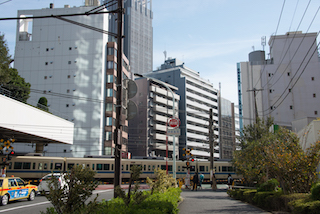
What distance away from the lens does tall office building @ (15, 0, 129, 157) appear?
56.2m

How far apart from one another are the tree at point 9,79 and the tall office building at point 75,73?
10638 mm

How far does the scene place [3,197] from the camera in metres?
16.2

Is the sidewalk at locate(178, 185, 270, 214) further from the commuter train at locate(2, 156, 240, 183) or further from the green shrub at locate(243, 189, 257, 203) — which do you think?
the commuter train at locate(2, 156, 240, 183)

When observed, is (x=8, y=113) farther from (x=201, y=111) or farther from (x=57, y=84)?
(x=201, y=111)

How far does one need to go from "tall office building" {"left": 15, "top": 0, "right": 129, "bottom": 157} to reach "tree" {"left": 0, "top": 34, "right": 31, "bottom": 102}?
10638 mm

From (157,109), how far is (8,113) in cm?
5551

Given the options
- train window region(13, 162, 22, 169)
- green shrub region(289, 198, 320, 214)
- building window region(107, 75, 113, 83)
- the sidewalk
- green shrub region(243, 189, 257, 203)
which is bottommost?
the sidewalk

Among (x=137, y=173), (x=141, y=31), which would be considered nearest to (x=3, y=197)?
(x=137, y=173)

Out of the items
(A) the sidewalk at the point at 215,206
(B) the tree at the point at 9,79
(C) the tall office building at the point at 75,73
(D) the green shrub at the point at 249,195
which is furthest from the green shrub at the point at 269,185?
(C) the tall office building at the point at 75,73

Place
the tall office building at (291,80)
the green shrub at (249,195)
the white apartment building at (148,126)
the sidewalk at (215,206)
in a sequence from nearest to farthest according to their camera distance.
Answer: the sidewalk at (215,206) < the green shrub at (249,195) < the tall office building at (291,80) < the white apartment building at (148,126)

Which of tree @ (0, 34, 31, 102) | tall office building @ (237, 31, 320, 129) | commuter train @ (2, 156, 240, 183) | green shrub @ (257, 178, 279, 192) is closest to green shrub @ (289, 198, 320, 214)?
green shrub @ (257, 178, 279, 192)

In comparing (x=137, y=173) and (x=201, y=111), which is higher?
(x=201, y=111)

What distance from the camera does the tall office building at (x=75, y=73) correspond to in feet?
184

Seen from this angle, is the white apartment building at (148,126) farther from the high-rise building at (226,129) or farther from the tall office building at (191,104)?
the high-rise building at (226,129)
